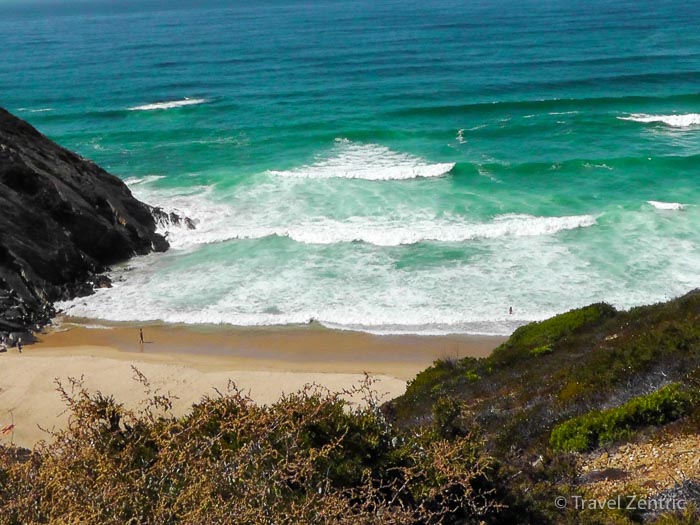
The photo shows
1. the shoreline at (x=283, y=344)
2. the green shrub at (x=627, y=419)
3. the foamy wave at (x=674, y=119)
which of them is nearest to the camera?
the green shrub at (x=627, y=419)

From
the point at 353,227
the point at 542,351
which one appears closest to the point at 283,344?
the point at 542,351

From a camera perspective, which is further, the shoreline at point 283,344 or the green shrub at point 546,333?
the shoreline at point 283,344

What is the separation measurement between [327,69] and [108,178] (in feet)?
129

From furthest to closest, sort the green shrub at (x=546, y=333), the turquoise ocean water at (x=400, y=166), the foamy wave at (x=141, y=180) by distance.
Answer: the foamy wave at (x=141, y=180) → the turquoise ocean water at (x=400, y=166) → the green shrub at (x=546, y=333)

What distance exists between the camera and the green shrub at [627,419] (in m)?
10.3

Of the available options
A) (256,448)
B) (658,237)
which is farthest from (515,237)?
(256,448)

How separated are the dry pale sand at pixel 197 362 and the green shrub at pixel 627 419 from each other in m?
9.43

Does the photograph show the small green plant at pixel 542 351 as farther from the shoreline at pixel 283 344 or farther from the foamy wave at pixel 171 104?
the foamy wave at pixel 171 104

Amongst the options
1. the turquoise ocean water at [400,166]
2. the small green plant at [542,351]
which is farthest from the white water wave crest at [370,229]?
the small green plant at [542,351]

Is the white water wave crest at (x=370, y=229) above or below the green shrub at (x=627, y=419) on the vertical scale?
below

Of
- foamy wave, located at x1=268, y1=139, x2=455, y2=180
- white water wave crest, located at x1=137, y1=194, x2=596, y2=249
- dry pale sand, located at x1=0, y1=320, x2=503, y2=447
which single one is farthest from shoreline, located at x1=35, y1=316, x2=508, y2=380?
foamy wave, located at x1=268, y1=139, x2=455, y2=180

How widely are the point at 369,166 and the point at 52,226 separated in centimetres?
2059

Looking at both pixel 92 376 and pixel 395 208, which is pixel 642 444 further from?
pixel 395 208

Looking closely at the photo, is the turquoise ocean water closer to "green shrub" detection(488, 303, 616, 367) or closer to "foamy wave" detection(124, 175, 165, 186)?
"foamy wave" detection(124, 175, 165, 186)
